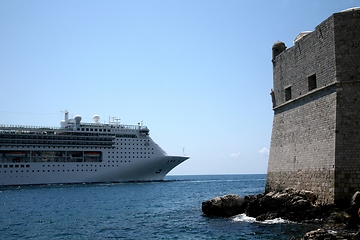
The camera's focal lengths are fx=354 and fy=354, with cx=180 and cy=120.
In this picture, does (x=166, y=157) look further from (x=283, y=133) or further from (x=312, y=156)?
(x=312, y=156)

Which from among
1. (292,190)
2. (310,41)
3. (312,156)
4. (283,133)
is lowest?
(292,190)

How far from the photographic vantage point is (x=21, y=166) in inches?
1558

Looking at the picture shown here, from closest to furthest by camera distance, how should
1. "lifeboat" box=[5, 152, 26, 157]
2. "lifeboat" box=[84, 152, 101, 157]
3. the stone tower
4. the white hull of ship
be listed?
the stone tower < the white hull of ship < "lifeboat" box=[5, 152, 26, 157] < "lifeboat" box=[84, 152, 101, 157]

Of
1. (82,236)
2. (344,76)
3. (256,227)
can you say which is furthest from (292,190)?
(82,236)

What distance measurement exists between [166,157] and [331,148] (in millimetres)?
33872

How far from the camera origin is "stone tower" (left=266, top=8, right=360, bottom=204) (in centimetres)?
1096

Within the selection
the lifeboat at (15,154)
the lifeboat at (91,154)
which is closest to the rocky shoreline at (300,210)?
the lifeboat at (91,154)

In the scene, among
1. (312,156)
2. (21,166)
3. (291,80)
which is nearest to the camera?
(312,156)

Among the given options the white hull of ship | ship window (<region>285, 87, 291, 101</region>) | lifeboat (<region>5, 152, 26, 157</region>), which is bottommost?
the white hull of ship

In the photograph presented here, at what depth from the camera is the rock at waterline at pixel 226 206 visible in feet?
45.2

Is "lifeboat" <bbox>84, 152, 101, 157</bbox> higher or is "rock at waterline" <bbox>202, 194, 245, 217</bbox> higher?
"lifeboat" <bbox>84, 152, 101, 157</bbox>

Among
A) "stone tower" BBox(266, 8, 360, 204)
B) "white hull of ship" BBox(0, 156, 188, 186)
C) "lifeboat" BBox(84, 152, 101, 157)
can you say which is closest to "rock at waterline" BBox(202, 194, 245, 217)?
"stone tower" BBox(266, 8, 360, 204)

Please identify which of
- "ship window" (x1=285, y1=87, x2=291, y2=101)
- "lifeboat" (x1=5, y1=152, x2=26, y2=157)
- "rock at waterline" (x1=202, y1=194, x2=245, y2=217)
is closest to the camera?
"rock at waterline" (x1=202, y1=194, x2=245, y2=217)

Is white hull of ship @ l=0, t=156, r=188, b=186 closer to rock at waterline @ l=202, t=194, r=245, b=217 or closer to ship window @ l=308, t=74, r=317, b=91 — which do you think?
rock at waterline @ l=202, t=194, r=245, b=217
